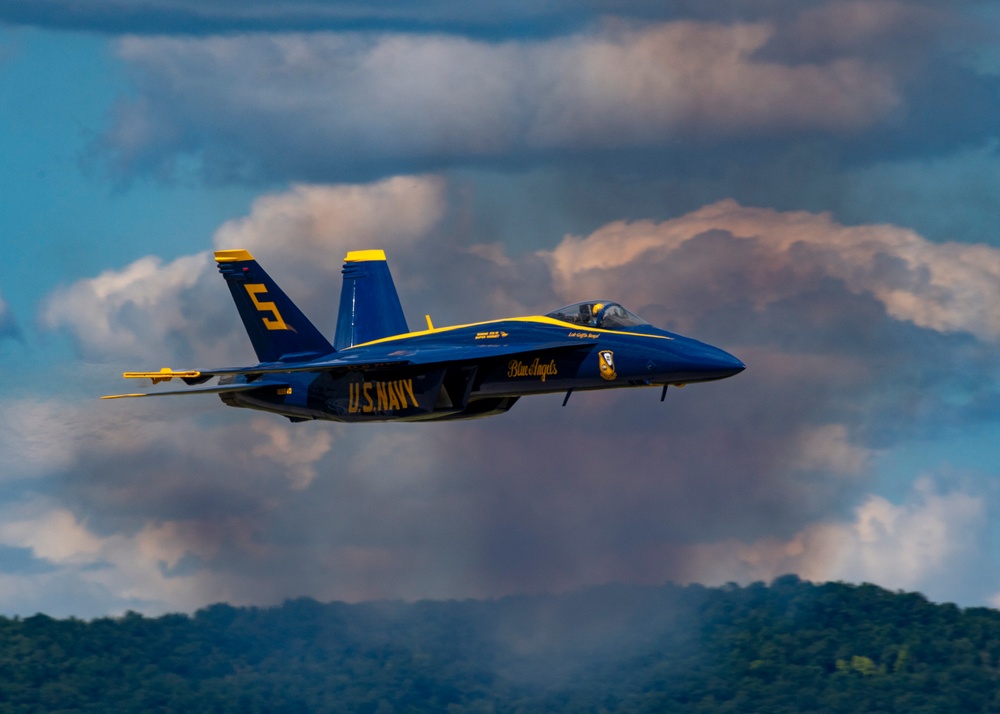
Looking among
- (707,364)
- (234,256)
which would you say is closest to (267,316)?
(234,256)

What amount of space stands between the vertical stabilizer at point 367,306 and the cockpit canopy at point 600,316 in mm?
10079

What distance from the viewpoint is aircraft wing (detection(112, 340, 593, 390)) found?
45.0m

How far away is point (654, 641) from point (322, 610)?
17518mm

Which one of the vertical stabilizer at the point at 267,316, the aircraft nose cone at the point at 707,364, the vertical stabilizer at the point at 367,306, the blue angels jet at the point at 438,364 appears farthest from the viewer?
the vertical stabilizer at the point at 367,306

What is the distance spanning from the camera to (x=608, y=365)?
145ft

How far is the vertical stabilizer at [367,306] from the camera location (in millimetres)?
54219

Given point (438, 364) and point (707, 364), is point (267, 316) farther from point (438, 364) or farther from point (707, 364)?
point (707, 364)

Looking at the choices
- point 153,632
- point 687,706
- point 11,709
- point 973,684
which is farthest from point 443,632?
point 973,684

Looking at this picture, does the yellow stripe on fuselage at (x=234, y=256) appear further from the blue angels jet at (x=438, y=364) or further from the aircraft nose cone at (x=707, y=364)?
the aircraft nose cone at (x=707, y=364)

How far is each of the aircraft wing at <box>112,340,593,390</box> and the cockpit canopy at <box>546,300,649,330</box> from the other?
76 centimetres

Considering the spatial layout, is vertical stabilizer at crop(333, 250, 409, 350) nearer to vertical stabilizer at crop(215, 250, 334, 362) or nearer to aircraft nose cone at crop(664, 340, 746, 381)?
vertical stabilizer at crop(215, 250, 334, 362)

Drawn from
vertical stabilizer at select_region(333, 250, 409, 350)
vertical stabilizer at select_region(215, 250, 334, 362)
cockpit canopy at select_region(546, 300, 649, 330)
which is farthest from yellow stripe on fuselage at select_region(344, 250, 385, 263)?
cockpit canopy at select_region(546, 300, 649, 330)

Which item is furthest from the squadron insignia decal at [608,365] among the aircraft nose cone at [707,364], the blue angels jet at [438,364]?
the aircraft nose cone at [707,364]

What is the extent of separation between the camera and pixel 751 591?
102 meters
